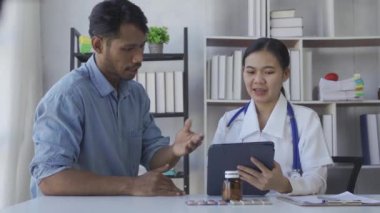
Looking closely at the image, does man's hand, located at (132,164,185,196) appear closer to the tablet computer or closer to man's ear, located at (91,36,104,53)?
the tablet computer

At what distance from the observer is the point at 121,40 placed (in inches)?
76.0

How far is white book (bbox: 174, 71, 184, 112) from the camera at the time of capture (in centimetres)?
321

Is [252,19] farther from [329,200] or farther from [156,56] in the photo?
[329,200]

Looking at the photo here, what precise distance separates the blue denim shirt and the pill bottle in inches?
19.6

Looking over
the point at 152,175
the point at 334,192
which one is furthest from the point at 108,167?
the point at 334,192

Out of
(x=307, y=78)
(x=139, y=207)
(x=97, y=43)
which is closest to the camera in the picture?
(x=139, y=207)

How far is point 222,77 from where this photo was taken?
3225mm

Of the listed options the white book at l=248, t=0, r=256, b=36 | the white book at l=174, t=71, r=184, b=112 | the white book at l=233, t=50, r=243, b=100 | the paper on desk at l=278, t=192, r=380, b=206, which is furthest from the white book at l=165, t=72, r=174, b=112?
the paper on desk at l=278, t=192, r=380, b=206

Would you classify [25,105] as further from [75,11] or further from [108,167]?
[108,167]

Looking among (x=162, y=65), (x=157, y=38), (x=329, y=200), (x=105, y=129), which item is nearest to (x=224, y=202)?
(x=329, y=200)

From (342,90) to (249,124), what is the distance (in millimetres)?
1290

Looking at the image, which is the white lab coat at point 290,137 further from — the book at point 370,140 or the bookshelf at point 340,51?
the book at point 370,140

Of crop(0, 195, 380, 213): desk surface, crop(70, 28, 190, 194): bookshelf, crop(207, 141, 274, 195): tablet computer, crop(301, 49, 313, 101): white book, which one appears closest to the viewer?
crop(0, 195, 380, 213): desk surface

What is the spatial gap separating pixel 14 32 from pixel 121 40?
1.28m
